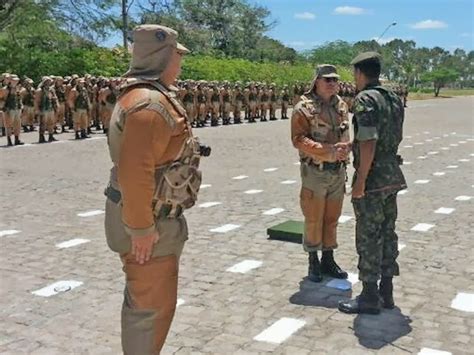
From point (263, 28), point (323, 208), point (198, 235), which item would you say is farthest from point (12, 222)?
point (263, 28)

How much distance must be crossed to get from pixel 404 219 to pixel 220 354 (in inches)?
178

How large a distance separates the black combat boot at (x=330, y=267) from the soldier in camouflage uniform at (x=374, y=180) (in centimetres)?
80

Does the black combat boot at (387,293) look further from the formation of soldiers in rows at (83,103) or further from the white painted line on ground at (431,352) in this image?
the formation of soldiers in rows at (83,103)

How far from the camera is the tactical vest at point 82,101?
59.5 feet

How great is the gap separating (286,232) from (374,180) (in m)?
2.34

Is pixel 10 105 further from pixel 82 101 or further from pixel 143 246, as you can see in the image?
pixel 143 246

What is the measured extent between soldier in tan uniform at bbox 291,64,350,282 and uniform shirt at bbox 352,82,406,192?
1.87 ft

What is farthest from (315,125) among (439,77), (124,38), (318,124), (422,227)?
(439,77)

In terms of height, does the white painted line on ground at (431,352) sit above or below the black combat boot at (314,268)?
below

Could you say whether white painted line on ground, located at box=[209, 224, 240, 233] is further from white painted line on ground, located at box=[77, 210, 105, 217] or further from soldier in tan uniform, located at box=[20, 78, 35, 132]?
soldier in tan uniform, located at box=[20, 78, 35, 132]

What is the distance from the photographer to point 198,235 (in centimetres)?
701

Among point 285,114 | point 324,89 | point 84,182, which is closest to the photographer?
point 324,89

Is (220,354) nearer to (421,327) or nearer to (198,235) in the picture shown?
(421,327)

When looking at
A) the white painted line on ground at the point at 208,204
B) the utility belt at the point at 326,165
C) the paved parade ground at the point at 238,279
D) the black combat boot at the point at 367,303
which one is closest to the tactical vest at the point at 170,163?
the paved parade ground at the point at 238,279
